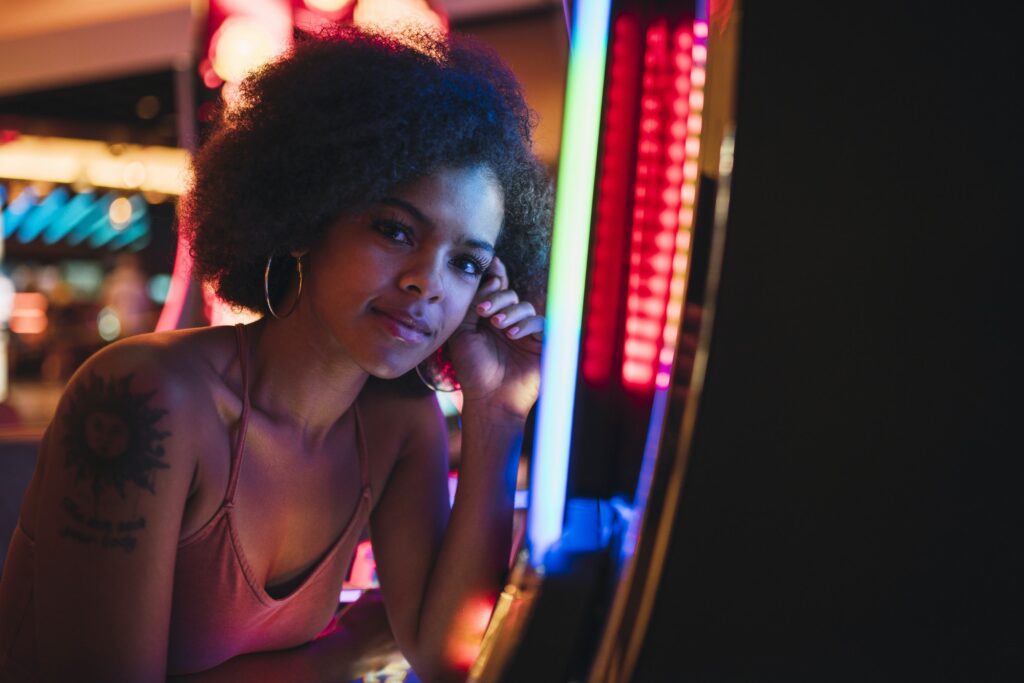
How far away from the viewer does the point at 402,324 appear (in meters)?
0.93

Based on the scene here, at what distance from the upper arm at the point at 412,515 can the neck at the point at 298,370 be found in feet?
0.49

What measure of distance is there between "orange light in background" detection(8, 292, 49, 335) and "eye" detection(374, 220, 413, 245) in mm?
9341

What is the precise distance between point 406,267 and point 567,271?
28cm

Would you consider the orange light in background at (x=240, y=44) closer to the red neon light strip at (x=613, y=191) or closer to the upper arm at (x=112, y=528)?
the upper arm at (x=112, y=528)

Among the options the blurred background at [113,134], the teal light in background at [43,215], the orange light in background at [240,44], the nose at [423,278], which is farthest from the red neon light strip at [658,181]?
the teal light in background at [43,215]

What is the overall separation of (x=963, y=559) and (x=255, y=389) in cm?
75

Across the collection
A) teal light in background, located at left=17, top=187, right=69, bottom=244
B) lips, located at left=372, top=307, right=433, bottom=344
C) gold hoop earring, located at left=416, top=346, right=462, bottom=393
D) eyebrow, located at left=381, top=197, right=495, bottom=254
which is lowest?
gold hoop earring, located at left=416, top=346, right=462, bottom=393

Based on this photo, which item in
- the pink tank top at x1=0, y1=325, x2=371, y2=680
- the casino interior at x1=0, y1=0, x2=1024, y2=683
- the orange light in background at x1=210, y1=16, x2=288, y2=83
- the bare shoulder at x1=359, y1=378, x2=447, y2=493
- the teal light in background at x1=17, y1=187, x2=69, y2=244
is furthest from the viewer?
the teal light in background at x1=17, y1=187, x2=69, y2=244

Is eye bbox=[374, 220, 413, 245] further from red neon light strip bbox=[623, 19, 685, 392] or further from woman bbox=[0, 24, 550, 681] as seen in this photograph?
red neon light strip bbox=[623, 19, 685, 392]

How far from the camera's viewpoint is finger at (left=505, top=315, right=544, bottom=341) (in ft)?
3.36

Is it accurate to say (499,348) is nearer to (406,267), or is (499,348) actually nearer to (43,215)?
(406,267)

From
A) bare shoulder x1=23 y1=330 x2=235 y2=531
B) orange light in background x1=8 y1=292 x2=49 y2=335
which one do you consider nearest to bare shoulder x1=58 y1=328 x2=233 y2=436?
bare shoulder x1=23 y1=330 x2=235 y2=531

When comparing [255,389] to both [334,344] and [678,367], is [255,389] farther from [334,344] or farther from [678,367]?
[678,367]

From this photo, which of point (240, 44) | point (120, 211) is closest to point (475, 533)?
point (240, 44)
